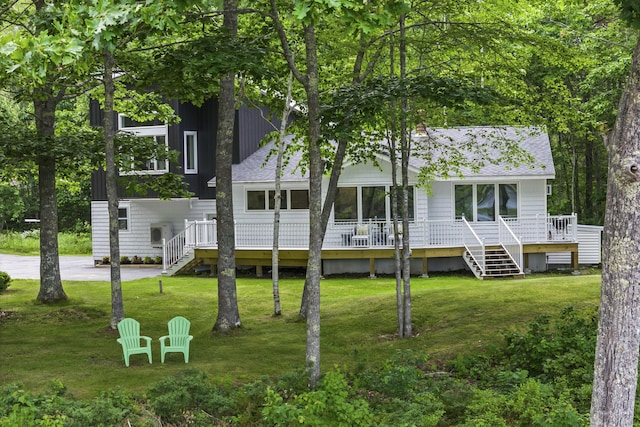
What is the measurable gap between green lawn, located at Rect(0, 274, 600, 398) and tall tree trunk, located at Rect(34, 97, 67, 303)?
0.54 m

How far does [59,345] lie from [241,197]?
530 inches

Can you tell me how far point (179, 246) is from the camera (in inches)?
965

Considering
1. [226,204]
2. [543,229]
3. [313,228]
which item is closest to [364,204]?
[543,229]

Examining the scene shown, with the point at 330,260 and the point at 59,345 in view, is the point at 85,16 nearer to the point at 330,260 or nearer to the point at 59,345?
the point at 59,345

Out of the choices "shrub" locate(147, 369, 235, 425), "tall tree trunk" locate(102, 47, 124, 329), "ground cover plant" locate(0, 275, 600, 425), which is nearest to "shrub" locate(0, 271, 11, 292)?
"ground cover plant" locate(0, 275, 600, 425)

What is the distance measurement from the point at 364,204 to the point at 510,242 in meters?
4.94

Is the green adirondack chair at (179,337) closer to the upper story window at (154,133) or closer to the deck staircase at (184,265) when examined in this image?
the deck staircase at (184,265)

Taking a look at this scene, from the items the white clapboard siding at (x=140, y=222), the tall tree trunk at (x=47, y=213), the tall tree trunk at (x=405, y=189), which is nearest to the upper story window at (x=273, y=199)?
the white clapboard siding at (x=140, y=222)

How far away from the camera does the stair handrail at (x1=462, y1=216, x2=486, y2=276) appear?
840 inches

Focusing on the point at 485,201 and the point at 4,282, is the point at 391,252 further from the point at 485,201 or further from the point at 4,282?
the point at 4,282

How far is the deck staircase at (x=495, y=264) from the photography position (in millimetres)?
20938

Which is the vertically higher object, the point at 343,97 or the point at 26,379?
the point at 343,97

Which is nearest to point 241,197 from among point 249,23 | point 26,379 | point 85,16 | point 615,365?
point 249,23

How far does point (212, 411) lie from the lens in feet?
27.3
